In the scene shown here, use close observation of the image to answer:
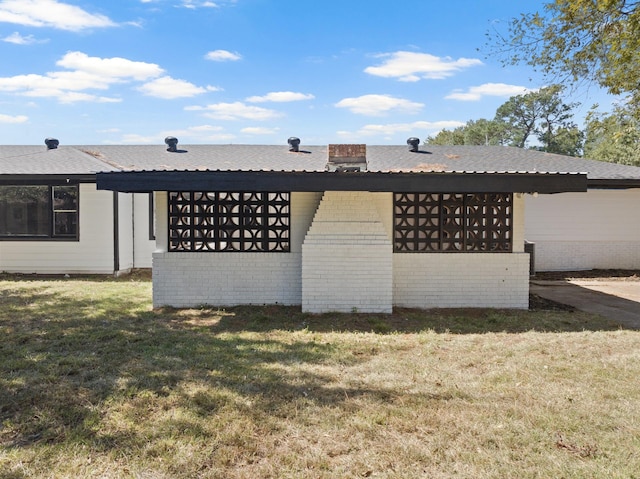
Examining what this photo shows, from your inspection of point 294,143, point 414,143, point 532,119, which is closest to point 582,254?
point 414,143

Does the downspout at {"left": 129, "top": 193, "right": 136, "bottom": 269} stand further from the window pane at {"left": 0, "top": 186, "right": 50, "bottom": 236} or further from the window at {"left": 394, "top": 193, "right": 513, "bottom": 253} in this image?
the window at {"left": 394, "top": 193, "right": 513, "bottom": 253}

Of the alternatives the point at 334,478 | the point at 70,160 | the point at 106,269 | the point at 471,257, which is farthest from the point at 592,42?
the point at 70,160

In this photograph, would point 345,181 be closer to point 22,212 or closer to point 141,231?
point 141,231

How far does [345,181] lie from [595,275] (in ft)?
31.5

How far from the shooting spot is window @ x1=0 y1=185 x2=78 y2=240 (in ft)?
39.2

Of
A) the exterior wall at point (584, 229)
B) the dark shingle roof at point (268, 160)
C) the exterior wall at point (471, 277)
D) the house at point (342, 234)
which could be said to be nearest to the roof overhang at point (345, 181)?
the house at point (342, 234)

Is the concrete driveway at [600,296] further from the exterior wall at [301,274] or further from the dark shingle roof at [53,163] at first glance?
the dark shingle roof at [53,163]

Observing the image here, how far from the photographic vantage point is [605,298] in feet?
30.2

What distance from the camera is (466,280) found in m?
7.91

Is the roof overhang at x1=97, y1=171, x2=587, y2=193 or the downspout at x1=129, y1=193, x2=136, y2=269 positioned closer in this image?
the roof overhang at x1=97, y1=171, x2=587, y2=193

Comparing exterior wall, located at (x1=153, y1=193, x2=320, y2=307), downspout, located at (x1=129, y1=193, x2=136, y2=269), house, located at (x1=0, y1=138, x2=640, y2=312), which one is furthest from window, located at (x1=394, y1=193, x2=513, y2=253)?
downspout, located at (x1=129, y1=193, x2=136, y2=269)

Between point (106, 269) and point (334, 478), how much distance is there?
1086cm

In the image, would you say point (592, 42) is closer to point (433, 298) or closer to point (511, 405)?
point (433, 298)

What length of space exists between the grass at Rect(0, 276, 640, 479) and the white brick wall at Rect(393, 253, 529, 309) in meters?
1.03
